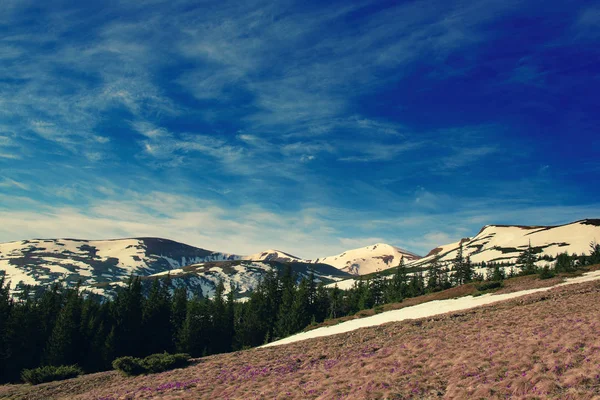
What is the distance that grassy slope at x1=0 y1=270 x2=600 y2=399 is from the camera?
41.1 feet

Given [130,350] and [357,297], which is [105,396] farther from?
[357,297]

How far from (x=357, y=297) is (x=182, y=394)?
101m

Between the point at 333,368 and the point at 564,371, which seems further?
the point at 333,368

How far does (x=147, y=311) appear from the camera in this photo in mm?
73625

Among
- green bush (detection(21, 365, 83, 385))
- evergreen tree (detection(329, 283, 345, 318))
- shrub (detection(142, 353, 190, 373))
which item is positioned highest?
shrub (detection(142, 353, 190, 373))

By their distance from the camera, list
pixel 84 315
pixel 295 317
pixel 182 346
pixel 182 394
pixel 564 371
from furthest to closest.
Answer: pixel 295 317 → pixel 182 346 → pixel 84 315 → pixel 182 394 → pixel 564 371

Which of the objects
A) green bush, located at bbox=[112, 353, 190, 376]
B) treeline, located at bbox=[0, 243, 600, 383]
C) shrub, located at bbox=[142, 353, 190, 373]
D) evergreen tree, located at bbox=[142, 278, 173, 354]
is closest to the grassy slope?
green bush, located at bbox=[112, 353, 190, 376]

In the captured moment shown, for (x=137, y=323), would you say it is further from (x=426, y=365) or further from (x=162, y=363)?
(x=426, y=365)

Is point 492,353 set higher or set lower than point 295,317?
higher

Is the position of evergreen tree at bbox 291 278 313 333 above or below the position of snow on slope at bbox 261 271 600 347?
below

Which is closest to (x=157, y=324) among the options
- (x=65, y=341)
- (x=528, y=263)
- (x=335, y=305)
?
(x=65, y=341)

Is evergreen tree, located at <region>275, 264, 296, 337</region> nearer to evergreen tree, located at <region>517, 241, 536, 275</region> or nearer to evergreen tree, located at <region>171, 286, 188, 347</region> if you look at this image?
evergreen tree, located at <region>171, 286, 188, 347</region>

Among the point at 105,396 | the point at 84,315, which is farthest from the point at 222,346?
the point at 105,396

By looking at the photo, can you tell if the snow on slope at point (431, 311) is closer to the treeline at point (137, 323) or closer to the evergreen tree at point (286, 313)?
the treeline at point (137, 323)
